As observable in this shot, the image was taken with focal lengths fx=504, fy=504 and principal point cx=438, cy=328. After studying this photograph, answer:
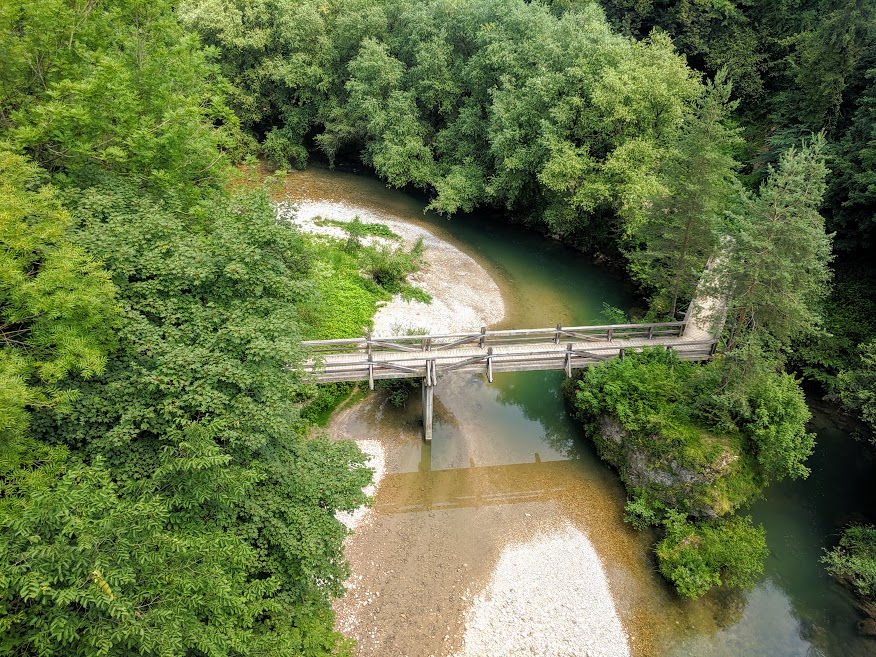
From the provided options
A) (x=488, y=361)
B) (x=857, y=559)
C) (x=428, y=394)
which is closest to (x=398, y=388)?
(x=428, y=394)

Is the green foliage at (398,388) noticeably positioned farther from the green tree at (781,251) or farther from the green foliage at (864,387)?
the green foliage at (864,387)

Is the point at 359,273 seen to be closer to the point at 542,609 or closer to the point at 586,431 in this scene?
the point at 586,431

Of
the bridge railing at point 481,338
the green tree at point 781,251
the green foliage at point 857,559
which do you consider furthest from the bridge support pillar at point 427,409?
the green foliage at point 857,559

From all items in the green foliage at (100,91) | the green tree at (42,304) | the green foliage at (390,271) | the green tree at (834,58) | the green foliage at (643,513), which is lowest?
the green foliage at (643,513)

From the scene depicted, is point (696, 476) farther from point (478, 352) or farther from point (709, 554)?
point (478, 352)

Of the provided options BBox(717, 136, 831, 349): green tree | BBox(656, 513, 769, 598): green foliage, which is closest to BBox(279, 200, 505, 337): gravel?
BBox(717, 136, 831, 349): green tree

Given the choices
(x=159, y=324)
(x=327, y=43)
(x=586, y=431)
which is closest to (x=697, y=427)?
(x=586, y=431)
